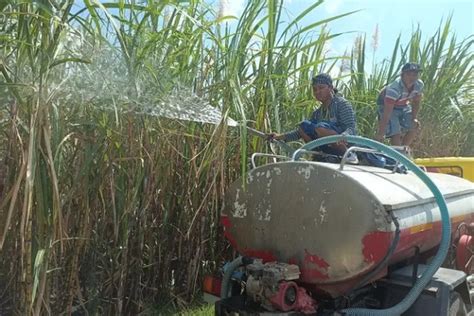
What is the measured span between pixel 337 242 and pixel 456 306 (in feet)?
3.23

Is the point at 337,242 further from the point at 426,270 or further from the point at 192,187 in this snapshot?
the point at 192,187

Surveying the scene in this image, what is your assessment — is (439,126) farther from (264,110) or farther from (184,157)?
(184,157)

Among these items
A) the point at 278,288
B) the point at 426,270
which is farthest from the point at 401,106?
the point at 278,288

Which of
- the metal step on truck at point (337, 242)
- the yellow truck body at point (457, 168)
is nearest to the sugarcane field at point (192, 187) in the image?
the metal step on truck at point (337, 242)

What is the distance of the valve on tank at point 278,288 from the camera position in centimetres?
282

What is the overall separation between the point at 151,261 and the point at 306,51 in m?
1.97

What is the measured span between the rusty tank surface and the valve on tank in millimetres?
114

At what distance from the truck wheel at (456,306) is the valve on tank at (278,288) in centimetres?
85

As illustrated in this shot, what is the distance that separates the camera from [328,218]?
113 inches

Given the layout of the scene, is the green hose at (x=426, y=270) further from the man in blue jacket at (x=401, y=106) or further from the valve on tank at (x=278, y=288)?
the man in blue jacket at (x=401, y=106)

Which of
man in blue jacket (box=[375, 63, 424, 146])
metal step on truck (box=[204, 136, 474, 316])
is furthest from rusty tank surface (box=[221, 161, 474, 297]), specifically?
man in blue jacket (box=[375, 63, 424, 146])

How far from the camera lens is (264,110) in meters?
3.98

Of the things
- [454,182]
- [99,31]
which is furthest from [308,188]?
[454,182]

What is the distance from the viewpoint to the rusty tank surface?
276cm
